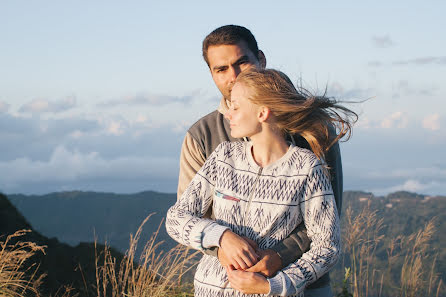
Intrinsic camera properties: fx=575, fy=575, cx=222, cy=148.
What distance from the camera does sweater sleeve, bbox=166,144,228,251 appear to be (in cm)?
251

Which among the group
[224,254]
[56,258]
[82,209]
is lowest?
[82,209]

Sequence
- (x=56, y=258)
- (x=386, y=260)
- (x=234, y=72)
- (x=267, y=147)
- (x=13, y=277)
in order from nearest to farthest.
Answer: (x=267, y=147) < (x=234, y=72) < (x=386, y=260) < (x=13, y=277) < (x=56, y=258)

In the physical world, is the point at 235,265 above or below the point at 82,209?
above

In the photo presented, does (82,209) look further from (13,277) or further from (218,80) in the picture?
(218,80)

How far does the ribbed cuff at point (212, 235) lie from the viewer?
8.09ft

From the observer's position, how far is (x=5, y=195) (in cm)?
922

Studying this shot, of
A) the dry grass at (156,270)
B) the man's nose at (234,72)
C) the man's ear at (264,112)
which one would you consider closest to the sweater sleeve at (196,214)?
the man's ear at (264,112)

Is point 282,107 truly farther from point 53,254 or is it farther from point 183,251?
point 53,254

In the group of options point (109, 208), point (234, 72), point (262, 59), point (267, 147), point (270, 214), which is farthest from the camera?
point (109, 208)

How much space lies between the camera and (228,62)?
335cm

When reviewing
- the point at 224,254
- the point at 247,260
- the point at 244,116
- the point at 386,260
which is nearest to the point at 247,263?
the point at 247,260

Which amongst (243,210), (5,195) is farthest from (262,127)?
(5,195)

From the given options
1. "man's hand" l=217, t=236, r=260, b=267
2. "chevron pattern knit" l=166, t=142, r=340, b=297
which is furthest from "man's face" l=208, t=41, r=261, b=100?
"man's hand" l=217, t=236, r=260, b=267

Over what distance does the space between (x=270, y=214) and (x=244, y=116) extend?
17.7 inches
